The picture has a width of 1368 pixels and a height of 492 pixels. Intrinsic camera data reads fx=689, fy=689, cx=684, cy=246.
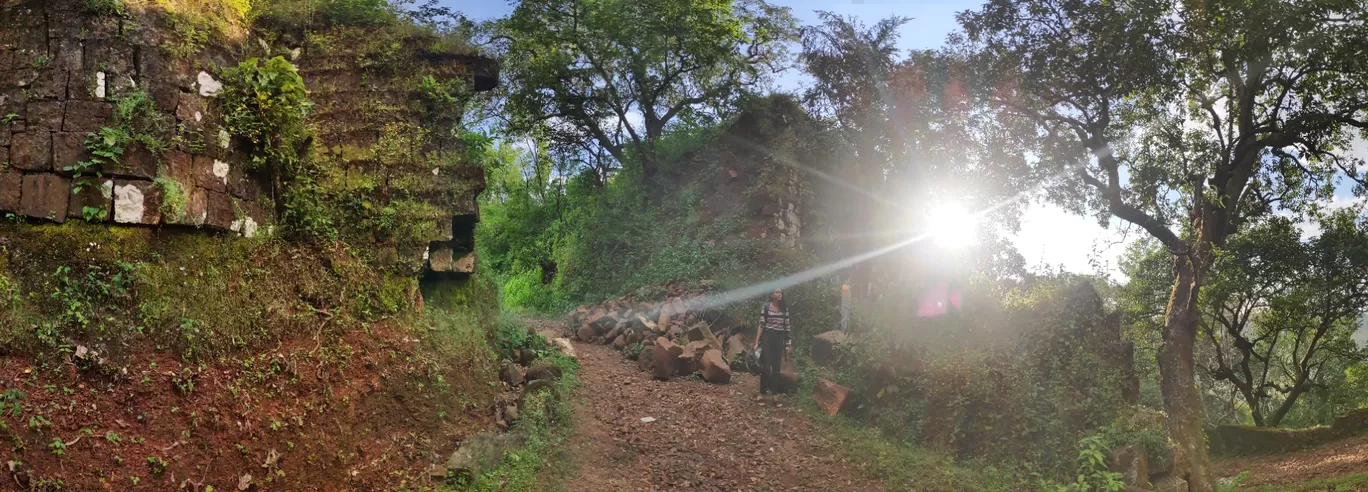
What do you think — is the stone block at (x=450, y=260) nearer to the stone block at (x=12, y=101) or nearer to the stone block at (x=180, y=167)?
the stone block at (x=180, y=167)

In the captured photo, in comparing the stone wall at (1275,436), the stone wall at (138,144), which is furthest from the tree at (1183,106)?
the stone wall at (138,144)

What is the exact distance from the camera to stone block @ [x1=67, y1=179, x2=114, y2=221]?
215 inches

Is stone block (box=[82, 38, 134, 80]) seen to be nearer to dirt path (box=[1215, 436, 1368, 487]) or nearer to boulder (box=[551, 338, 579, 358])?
boulder (box=[551, 338, 579, 358])

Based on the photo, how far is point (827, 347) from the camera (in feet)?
38.7

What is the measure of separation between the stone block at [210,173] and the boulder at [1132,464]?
9.72 metres

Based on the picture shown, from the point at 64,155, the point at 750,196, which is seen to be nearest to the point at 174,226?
the point at 64,155

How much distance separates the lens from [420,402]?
672 centimetres

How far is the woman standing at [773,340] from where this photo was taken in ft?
34.3

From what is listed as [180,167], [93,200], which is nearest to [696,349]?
[180,167]

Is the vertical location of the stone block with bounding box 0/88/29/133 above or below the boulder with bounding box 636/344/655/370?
above

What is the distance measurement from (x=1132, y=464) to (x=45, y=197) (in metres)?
10.8

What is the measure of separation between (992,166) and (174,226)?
47.3 ft

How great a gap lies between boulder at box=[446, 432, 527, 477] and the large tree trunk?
34.8ft

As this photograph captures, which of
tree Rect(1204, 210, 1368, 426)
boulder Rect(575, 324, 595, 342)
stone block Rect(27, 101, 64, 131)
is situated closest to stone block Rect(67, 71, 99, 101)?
stone block Rect(27, 101, 64, 131)
